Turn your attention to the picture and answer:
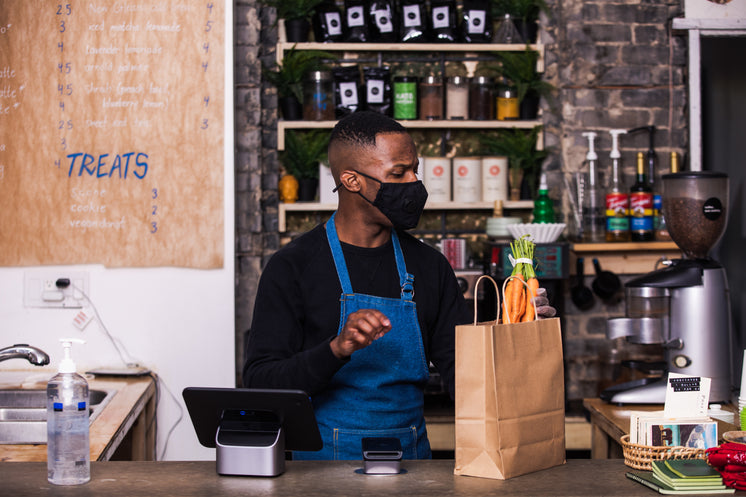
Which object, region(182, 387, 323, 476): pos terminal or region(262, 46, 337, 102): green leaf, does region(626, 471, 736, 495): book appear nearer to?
region(182, 387, 323, 476): pos terminal

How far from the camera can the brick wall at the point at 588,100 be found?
3818mm

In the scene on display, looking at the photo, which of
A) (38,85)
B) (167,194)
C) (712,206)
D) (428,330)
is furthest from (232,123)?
(712,206)

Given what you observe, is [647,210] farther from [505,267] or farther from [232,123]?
[232,123]

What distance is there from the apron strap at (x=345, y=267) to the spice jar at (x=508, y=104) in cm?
202

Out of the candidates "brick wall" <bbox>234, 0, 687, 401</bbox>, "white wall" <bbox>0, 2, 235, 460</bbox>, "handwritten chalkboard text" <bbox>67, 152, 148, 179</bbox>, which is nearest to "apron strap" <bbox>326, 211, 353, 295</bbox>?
"white wall" <bbox>0, 2, 235, 460</bbox>

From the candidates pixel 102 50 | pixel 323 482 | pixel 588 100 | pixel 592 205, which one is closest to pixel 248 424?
pixel 323 482

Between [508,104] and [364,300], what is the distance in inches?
87.5

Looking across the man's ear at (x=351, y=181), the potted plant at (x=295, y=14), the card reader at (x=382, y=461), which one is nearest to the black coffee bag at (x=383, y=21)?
the potted plant at (x=295, y=14)

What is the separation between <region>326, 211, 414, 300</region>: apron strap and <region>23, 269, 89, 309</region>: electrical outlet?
1.61 m

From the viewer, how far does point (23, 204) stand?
3.22 m

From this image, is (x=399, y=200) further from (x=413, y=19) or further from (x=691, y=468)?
(x=413, y=19)

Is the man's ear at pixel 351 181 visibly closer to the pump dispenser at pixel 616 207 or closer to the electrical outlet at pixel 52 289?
the electrical outlet at pixel 52 289

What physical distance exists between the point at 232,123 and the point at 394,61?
114 centimetres

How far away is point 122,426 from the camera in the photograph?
2297 millimetres
